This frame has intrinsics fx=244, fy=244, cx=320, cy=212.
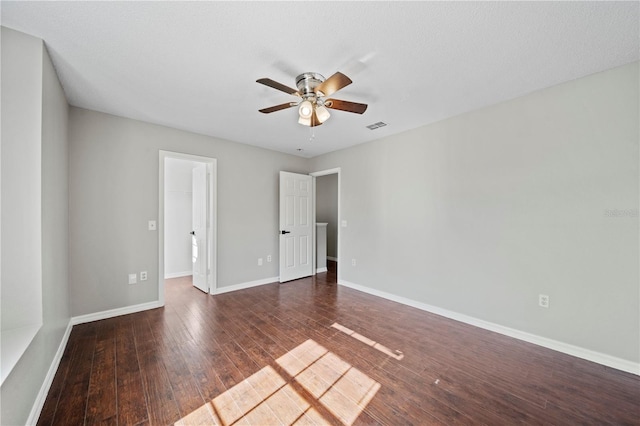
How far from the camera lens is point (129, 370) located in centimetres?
201

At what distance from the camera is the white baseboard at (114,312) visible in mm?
2842

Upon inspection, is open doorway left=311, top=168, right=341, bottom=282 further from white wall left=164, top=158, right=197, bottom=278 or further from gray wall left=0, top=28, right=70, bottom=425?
gray wall left=0, top=28, right=70, bottom=425

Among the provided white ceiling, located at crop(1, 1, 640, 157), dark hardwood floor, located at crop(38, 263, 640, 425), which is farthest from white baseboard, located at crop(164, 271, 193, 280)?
white ceiling, located at crop(1, 1, 640, 157)

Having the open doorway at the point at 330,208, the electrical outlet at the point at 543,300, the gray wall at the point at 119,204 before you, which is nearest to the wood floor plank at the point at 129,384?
the gray wall at the point at 119,204

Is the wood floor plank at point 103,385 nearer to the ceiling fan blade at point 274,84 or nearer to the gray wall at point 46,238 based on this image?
the gray wall at point 46,238

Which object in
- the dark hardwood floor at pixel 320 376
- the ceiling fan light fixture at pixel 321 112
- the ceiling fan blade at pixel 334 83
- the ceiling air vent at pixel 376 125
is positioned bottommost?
the dark hardwood floor at pixel 320 376

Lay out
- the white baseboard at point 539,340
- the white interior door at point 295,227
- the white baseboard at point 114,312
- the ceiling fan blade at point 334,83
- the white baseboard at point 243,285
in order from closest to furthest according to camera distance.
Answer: the ceiling fan blade at point 334,83 < the white baseboard at point 539,340 < the white baseboard at point 114,312 < the white baseboard at point 243,285 < the white interior door at point 295,227

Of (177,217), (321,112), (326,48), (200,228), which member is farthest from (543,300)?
(177,217)

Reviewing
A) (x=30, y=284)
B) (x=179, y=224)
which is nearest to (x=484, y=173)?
(x=30, y=284)

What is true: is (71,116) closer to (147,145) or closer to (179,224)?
(147,145)

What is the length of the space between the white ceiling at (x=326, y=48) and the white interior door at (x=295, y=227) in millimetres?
2068

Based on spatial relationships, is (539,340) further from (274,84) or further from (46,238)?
(46,238)

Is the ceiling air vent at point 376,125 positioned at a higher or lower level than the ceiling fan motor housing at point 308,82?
higher

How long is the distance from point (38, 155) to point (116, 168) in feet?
4.97
